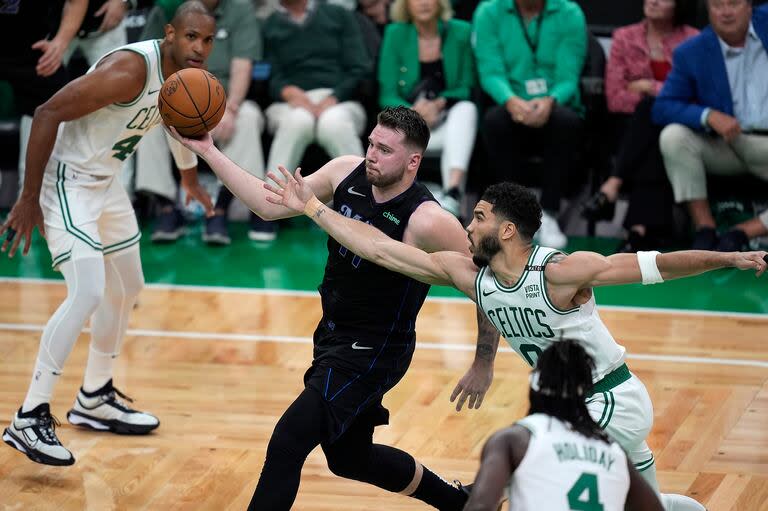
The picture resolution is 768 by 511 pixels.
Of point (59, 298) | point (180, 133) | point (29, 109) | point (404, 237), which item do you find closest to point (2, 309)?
point (59, 298)

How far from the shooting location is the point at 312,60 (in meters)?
9.85

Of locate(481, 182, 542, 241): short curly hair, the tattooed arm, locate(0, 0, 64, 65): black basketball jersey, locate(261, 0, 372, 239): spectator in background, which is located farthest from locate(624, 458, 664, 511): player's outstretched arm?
locate(261, 0, 372, 239): spectator in background

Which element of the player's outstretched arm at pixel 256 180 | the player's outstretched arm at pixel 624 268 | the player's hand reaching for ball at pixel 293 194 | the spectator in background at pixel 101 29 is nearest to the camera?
the player's outstretched arm at pixel 624 268

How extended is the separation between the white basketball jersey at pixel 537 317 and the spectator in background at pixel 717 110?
457 centimetres

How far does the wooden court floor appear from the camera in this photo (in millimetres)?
5258

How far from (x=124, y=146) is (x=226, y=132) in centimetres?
373

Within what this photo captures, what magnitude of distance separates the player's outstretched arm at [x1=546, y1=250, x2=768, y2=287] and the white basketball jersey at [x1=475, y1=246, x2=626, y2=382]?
7 centimetres

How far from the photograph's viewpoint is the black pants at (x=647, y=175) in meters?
9.08

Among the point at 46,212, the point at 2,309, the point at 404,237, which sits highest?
the point at 404,237

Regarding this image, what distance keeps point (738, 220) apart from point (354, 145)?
3007mm

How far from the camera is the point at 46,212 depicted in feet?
18.5

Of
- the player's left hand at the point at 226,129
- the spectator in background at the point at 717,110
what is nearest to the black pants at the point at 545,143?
the spectator in background at the point at 717,110

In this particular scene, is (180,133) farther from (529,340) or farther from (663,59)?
(663,59)

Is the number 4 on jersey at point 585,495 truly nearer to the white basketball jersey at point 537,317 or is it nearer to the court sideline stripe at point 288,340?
the white basketball jersey at point 537,317
